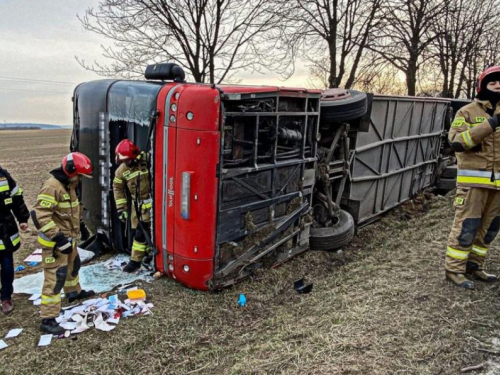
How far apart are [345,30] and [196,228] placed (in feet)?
36.2

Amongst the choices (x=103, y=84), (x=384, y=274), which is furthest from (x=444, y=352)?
(x=103, y=84)

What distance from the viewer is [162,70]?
16.0 feet

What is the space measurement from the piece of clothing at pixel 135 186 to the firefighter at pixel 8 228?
994mm

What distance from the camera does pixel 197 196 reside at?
12.9ft

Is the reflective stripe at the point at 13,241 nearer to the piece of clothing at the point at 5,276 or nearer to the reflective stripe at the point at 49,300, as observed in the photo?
the piece of clothing at the point at 5,276

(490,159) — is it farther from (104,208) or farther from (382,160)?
(104,208)

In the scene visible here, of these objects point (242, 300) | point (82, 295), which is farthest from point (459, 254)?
point (82, 295)

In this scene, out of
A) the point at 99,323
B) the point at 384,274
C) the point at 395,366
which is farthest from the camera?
the point at 384,274

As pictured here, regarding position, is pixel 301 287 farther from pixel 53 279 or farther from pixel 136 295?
pixel 53 279

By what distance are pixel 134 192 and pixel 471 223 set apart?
3.48 m

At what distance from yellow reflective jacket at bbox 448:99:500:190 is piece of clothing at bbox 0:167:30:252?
414 cm

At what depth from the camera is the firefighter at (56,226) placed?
3494 millimetres

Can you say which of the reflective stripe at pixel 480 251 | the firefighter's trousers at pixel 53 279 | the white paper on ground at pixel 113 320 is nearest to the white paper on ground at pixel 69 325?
the firefighter's trousers at pixel 53 279

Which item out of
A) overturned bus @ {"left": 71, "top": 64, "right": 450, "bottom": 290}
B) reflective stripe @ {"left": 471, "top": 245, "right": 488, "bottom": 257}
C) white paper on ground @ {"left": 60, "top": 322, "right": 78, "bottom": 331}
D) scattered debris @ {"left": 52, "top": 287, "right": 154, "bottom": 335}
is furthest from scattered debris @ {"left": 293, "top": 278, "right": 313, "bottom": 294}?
white paper on ground @ {"left": 60, "top": 322, "right": 78, "bottom": 331}
